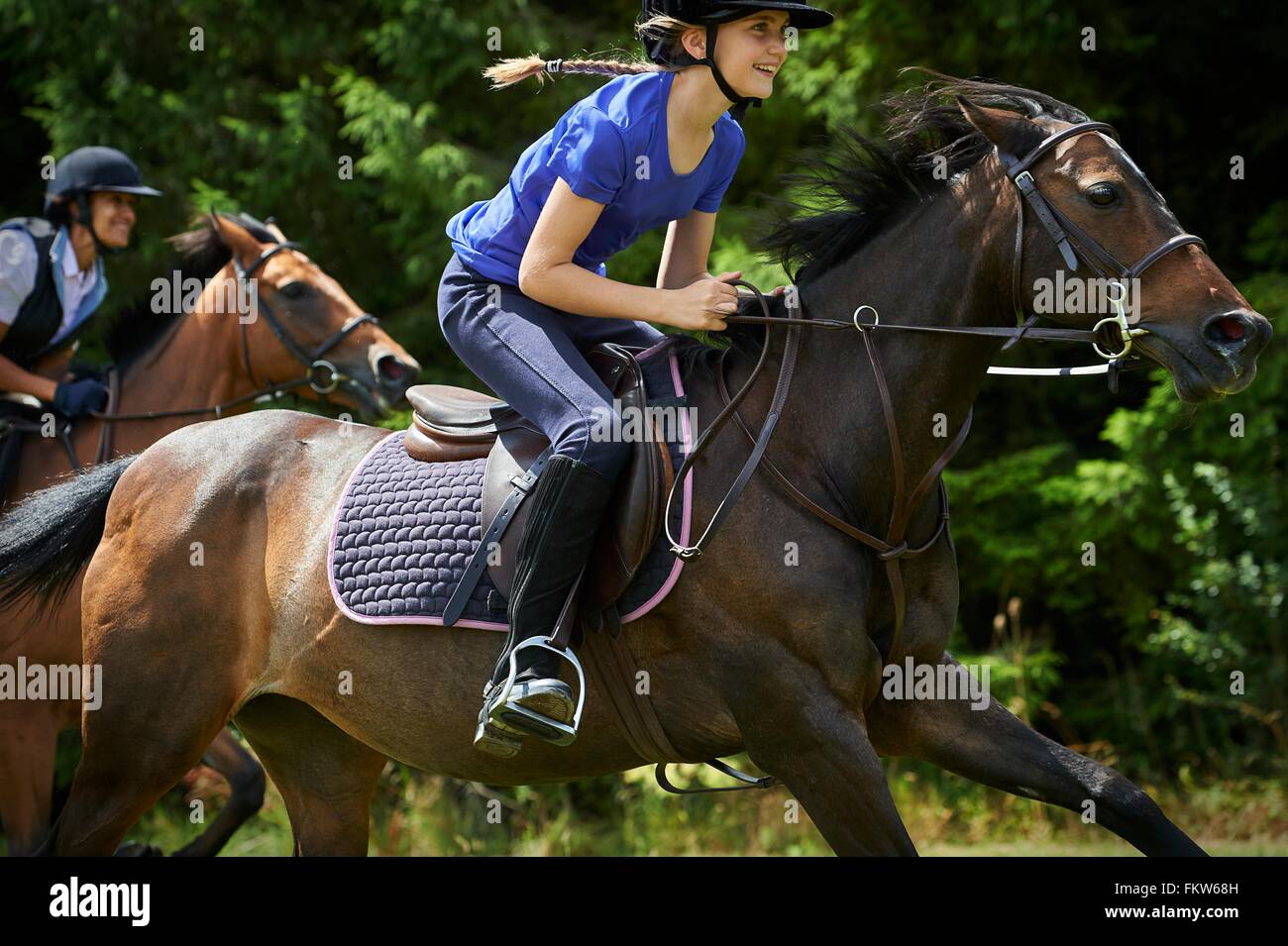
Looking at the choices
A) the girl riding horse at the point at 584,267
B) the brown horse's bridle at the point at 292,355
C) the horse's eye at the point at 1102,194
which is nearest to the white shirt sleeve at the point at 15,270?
the brown horse's bridle at the point at 292,355

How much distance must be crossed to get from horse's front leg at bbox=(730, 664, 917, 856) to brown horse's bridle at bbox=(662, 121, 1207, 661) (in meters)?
0.32

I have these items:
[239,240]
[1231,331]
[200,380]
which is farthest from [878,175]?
[239,240]

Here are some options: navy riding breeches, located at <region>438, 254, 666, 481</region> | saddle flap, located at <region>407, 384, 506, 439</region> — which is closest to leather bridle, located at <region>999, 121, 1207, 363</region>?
navy riding breeches, located at <region>438, 254, 666, 481</region>

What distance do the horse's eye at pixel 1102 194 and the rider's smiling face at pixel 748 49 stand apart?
0.93 metres

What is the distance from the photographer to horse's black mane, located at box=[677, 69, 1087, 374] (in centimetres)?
405

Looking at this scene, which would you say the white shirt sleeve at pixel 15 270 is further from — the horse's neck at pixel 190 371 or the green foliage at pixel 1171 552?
the green foliage at pixel 1171 552

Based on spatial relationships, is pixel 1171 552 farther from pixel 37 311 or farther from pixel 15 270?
pixel 15 270

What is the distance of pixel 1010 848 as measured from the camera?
28.4 feet

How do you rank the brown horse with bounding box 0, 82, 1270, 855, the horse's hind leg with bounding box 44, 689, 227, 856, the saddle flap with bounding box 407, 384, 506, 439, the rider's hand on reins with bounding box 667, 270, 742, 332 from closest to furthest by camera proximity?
the brown horse with bounding box 0, 82, 1270, 855 → the rider's hand on reins with bounding box 667, 270, 742, 332 → the saddle flap with bounding box 407, 384, 506, 439 → the horse's hind leg with bounding box 44, 689, 227, 856

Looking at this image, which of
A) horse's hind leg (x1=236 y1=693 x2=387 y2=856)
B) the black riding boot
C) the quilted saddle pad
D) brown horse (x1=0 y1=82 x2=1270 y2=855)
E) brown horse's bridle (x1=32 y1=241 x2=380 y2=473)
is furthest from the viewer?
brown horse's bridle (x1=32 y1=241 x2=380 y2=473)

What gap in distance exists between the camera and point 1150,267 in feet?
11.8

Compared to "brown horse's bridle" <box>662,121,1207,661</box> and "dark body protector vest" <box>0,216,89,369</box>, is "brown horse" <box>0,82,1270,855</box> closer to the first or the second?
"brown horse's bridle" <box>662,121,1207,661</box>

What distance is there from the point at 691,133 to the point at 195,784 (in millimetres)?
5956

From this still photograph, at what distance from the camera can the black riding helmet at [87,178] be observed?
7.32m
